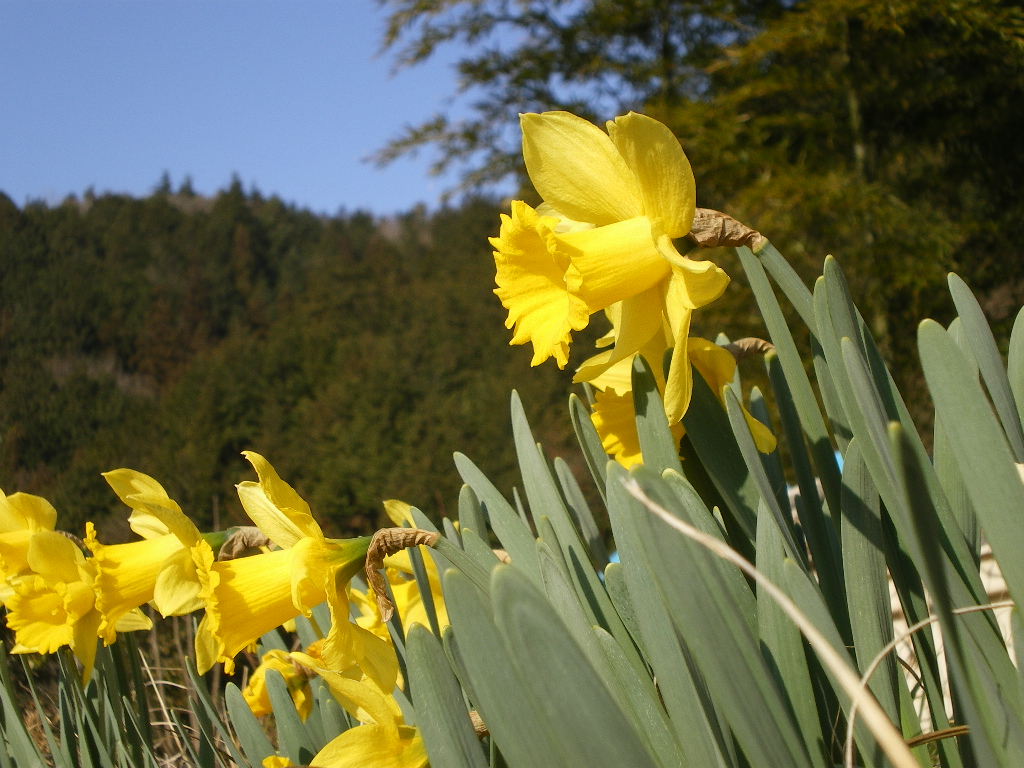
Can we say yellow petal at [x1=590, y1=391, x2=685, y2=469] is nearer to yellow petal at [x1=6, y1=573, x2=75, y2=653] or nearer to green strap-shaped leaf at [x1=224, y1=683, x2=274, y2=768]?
green strap-shaped leaf at [x1=224, y1=683, x2=274, y2=768]

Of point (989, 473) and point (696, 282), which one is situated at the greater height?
point (696, 282)

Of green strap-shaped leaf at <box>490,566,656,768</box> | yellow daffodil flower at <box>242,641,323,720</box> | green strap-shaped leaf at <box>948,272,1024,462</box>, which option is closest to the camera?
green strap-shaped leaf at <box>490,566,656,768</box>

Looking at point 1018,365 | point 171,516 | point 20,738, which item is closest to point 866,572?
point 1018,365

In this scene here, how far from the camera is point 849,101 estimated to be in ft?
14.8

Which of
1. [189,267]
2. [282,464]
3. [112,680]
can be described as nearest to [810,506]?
[112,680]

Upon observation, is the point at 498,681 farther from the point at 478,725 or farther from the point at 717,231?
the point at 717,231

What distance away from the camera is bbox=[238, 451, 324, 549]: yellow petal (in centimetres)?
71

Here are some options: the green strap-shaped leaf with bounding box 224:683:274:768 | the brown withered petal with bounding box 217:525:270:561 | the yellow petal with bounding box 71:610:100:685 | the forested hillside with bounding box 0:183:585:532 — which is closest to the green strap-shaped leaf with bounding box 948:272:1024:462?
the brown withered petal with bounding box 217:525:270:561

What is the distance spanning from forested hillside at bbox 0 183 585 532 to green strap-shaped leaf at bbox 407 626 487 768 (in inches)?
102

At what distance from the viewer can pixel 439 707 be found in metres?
0.54

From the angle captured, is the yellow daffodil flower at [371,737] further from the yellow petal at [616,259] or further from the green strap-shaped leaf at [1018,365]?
the green strap-shaped leaf at [1018,365]

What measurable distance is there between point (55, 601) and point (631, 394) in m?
0.70


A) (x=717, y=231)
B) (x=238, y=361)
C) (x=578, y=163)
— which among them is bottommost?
(x=717, y=231)

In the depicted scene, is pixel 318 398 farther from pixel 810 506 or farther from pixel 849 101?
pixel 810 506
